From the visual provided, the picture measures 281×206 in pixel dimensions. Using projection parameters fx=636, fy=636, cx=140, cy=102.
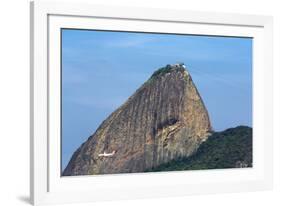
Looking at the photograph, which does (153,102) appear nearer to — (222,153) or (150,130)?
(150,130)

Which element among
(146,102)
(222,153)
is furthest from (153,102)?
(222,153)

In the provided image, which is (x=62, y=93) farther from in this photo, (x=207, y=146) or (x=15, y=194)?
(x=207, y=146)

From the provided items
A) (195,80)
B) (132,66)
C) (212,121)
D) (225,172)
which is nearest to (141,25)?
(132,66)

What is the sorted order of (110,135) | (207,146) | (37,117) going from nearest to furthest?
(37,117), (110,135), (207,146)

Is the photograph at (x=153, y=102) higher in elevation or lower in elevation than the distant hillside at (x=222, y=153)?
higher

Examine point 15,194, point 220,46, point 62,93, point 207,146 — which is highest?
point 220,46

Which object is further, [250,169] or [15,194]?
[250,169]

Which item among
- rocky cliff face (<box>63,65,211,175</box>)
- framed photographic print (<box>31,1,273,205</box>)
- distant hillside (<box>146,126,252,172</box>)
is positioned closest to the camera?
framed photographic print (<box>31,1,273,205</box>)
